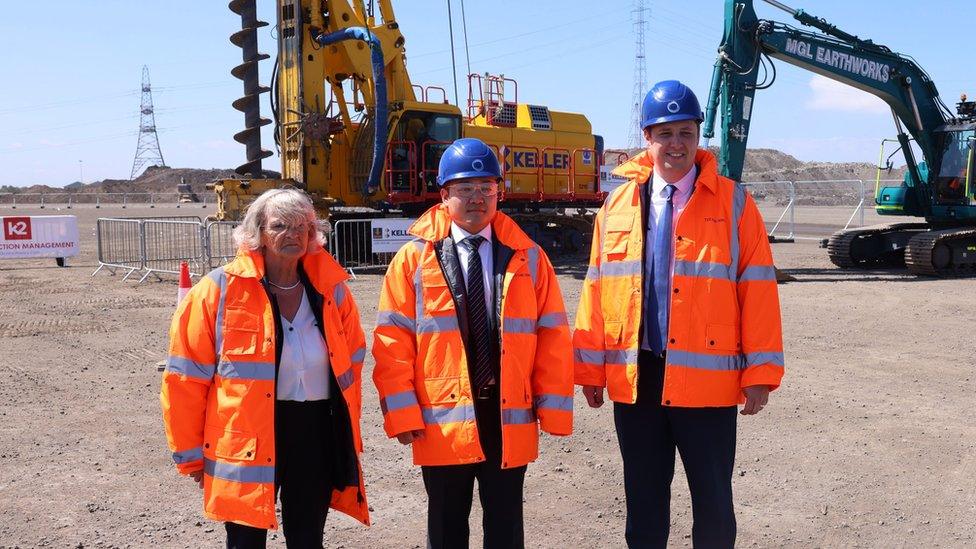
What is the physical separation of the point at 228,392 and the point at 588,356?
5.13 ft

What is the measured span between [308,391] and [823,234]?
94.5 ft

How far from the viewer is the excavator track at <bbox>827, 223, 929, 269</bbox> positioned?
1833 cm

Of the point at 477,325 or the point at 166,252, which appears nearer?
the point at 477,325

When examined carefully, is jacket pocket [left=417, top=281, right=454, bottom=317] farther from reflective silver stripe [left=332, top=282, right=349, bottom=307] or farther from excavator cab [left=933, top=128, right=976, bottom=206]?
excavator cab [left=933, top=128, right=976, bottom=206]

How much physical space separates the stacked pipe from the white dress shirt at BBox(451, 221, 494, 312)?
48.0 ft

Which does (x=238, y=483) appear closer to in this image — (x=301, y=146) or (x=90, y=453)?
(x=90, y=453)

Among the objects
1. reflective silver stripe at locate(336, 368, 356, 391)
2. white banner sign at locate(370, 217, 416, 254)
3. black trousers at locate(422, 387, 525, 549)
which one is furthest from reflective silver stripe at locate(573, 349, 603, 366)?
white banner sign at locate(370, 217, 416, 254)

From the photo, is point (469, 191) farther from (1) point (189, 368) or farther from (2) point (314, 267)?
(1) point (189, 368)

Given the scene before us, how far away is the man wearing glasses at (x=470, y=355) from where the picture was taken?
355 cm

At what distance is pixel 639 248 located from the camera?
3781 millimetres

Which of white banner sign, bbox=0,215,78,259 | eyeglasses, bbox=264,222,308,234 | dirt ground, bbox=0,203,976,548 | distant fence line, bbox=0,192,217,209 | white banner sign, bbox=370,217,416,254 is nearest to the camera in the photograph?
eyeglasses, bbox=264,222,308,234

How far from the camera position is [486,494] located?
3654 millimetres

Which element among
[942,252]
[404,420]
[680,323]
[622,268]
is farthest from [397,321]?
[942,252]

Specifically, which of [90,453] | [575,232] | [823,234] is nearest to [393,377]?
[90,453]
